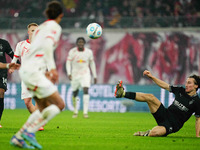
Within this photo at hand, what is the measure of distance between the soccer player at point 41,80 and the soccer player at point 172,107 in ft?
8.32

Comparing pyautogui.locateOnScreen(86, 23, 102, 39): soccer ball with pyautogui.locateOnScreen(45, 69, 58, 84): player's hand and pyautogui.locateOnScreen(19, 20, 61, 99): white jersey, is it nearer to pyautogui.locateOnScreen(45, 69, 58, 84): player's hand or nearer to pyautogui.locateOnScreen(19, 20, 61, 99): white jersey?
pyautogui.locateOnScreen(19, 20, 61, 99): white jersey

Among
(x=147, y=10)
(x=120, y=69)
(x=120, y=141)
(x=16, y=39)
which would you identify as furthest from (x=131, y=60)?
(x=120, y=141)

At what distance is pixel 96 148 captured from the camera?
22.4 feet

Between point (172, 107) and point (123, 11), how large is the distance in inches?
650

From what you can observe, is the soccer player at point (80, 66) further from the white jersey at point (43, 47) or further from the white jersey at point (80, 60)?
the white jersey at point (43, 47)

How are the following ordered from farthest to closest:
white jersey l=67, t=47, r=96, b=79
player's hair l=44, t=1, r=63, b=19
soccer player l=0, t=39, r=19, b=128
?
white jersey l=67, t=47, r=96, b=79, soccer player l=0, t=39, r=19, b=128, player's hair l=44, t=1, r=63, b=19

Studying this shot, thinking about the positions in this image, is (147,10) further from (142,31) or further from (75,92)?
(75,92)

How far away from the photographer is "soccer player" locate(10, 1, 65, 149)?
20.6 feet

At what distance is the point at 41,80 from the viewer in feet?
20.8

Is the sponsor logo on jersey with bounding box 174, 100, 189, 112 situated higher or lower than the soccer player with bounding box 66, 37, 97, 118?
lower

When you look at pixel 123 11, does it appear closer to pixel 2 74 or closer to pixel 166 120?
pixel 2 74

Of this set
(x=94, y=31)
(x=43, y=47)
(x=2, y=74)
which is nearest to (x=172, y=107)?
(x=94, y=31)

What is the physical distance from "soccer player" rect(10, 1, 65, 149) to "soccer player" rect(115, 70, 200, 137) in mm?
2536

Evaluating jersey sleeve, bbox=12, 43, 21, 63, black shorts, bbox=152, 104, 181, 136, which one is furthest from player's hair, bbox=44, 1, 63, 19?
jersey sleeve, bbox=12, 43, 21, 63
